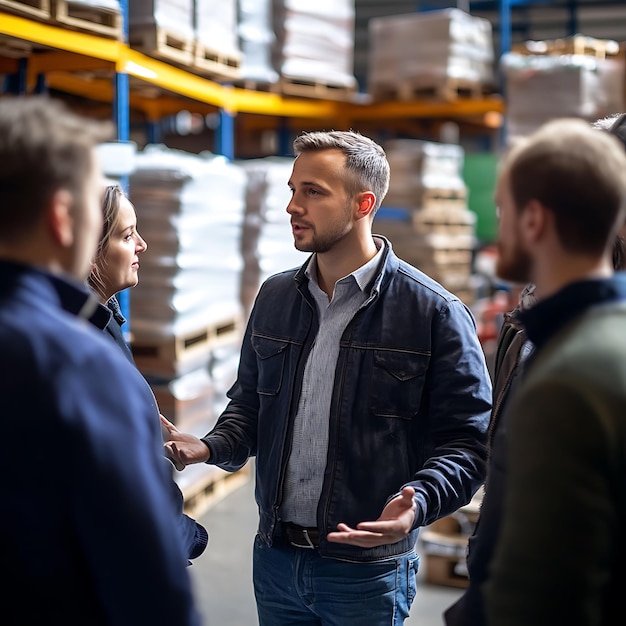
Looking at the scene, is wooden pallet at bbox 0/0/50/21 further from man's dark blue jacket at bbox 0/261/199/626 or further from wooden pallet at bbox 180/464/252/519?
man's dark blue jacket at bbox 0/261/199/626

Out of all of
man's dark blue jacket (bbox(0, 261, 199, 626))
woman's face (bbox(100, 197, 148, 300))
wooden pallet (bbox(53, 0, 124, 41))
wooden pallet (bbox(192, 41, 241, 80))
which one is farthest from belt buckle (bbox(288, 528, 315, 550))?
wooden pallet (bbox(192, 41, 241, 80))

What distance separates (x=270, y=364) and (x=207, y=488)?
382 cm

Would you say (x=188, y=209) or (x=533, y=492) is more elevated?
(x=188, y=209)

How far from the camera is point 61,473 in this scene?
1.44 meters

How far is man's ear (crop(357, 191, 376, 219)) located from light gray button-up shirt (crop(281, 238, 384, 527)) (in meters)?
0.19

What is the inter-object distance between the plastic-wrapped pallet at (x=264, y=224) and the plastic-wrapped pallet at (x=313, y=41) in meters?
1.44

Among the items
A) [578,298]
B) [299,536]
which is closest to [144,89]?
[299,536]

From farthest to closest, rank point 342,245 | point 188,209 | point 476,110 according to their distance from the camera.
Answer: point 476,110 → point 188,209 → point 342,245

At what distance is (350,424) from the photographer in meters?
2.71

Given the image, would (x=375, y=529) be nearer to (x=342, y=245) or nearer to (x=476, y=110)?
(x=342, y=245)

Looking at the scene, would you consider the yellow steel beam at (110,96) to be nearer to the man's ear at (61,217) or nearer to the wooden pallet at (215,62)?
the wooden pallet at (215,62)

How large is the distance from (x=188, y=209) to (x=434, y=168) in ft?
12.2

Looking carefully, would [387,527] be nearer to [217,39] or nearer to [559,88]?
[217,39]

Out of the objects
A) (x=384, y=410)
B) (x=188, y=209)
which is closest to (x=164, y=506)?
(x=384, y=410)
